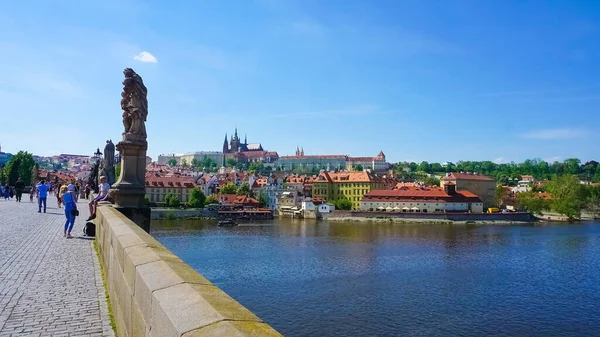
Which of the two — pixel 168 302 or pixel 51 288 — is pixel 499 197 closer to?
pixel 51 288

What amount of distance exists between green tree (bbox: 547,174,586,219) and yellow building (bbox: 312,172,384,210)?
3408 cm

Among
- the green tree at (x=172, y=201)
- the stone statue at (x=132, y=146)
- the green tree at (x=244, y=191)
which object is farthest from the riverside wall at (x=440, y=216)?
the stone statue at (x=132, y=146)

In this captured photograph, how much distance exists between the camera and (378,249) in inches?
1620

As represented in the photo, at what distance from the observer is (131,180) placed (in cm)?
1130

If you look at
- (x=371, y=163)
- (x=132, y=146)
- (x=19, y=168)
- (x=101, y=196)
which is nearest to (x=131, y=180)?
(x=132, y=146)

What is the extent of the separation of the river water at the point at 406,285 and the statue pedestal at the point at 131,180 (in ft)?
27.1

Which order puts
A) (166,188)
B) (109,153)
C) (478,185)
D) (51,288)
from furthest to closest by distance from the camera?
(478,185), (166,188), (109,153), (51,288)

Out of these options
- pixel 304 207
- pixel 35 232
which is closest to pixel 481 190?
pixel 304 207

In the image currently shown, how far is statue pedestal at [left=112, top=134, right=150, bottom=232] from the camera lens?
36.0 feet

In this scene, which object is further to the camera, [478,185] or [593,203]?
[478,185]

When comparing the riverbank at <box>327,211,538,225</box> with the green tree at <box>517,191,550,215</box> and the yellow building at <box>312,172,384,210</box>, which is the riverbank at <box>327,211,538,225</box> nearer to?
the green tree at <box>517,191,550,215</box>

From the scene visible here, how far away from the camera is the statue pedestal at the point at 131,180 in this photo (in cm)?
1098

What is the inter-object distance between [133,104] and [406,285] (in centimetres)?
1888

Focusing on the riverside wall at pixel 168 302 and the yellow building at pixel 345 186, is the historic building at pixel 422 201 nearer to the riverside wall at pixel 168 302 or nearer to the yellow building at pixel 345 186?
the yellow building at pixel 345 186
